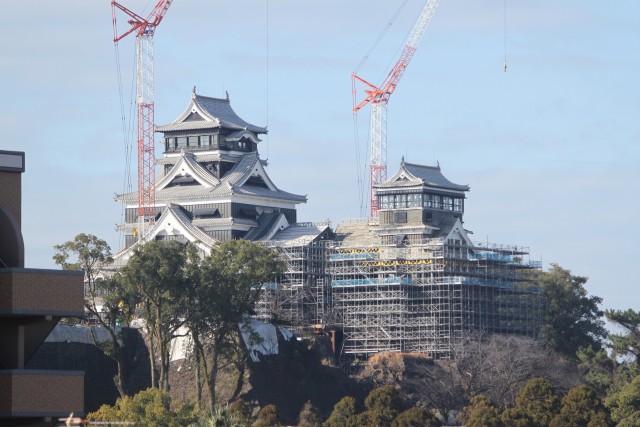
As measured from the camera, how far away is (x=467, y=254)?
431 feet

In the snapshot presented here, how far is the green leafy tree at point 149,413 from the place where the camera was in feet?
265

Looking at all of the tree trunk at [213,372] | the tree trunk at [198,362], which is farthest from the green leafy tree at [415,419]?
the tree trunk at [198,362]

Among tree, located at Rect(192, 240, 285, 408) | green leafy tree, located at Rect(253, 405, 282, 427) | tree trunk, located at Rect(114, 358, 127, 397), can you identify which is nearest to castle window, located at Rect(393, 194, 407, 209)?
tree, located at Rect(192, 240, 285, 408)

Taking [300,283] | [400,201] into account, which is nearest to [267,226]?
[300,283]

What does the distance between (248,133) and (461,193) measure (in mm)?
18338

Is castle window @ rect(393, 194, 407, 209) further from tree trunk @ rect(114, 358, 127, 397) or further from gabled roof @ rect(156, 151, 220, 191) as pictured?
tree trunk @ rect(114, 358, 127, 397)

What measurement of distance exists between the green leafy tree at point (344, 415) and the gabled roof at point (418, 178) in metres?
39.0

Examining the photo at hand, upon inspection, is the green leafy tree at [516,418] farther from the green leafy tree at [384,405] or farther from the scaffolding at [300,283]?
Answer: the scaffolding at [300,283]

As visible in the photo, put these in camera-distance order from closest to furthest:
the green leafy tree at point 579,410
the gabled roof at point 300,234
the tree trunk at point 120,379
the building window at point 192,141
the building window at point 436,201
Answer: the green leafy tree at point 579,410, the tree trunk at point 120,379, the gabled roof at point 300,234, the building window at point 436,201, the building window at point 192,141

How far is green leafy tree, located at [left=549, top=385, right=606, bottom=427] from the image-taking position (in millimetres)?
92844

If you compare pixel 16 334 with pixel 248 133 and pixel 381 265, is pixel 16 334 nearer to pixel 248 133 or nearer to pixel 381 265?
pixel 381 265

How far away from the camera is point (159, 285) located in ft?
330

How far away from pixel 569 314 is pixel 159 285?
4780 cm

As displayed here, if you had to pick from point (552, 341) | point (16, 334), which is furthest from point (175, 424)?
point (552, 341)
